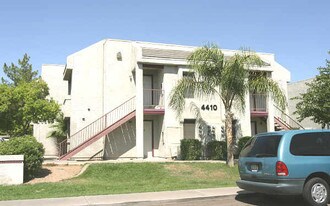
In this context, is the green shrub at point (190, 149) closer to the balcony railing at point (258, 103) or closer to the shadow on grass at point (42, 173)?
the balcony railing at point (258, 103)

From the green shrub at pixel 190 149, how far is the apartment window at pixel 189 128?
1.19 metres

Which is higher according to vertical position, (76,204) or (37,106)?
(37,106)

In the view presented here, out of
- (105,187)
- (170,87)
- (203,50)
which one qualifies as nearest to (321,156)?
(105,187)

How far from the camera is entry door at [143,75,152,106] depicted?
77.2 ft

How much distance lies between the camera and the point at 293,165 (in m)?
8.48

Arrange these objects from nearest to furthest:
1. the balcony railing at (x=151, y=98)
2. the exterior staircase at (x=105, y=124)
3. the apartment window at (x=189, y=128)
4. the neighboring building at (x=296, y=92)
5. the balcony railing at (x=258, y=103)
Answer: the exterior staircase at (x=105, y=124) → the apartment window at (x=189, y=128) → the balcony railing at (x=151, y=98) → the balcony railing at (x=258, y=103) → the neighboring building at (x=296, y=92)

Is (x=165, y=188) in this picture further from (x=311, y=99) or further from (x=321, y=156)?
(x=311, y=99)

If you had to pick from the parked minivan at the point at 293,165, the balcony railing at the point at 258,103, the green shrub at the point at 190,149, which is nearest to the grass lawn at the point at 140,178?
the green shrub at the point at 190,149

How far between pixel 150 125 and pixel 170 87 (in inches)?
115

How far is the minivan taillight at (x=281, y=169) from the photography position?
27.6 feet

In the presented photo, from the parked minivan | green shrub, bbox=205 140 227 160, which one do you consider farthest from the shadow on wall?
the parked minivan

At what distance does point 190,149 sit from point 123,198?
11646 mm

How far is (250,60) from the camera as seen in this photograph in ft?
58.4

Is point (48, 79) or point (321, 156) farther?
point (48, 79)
